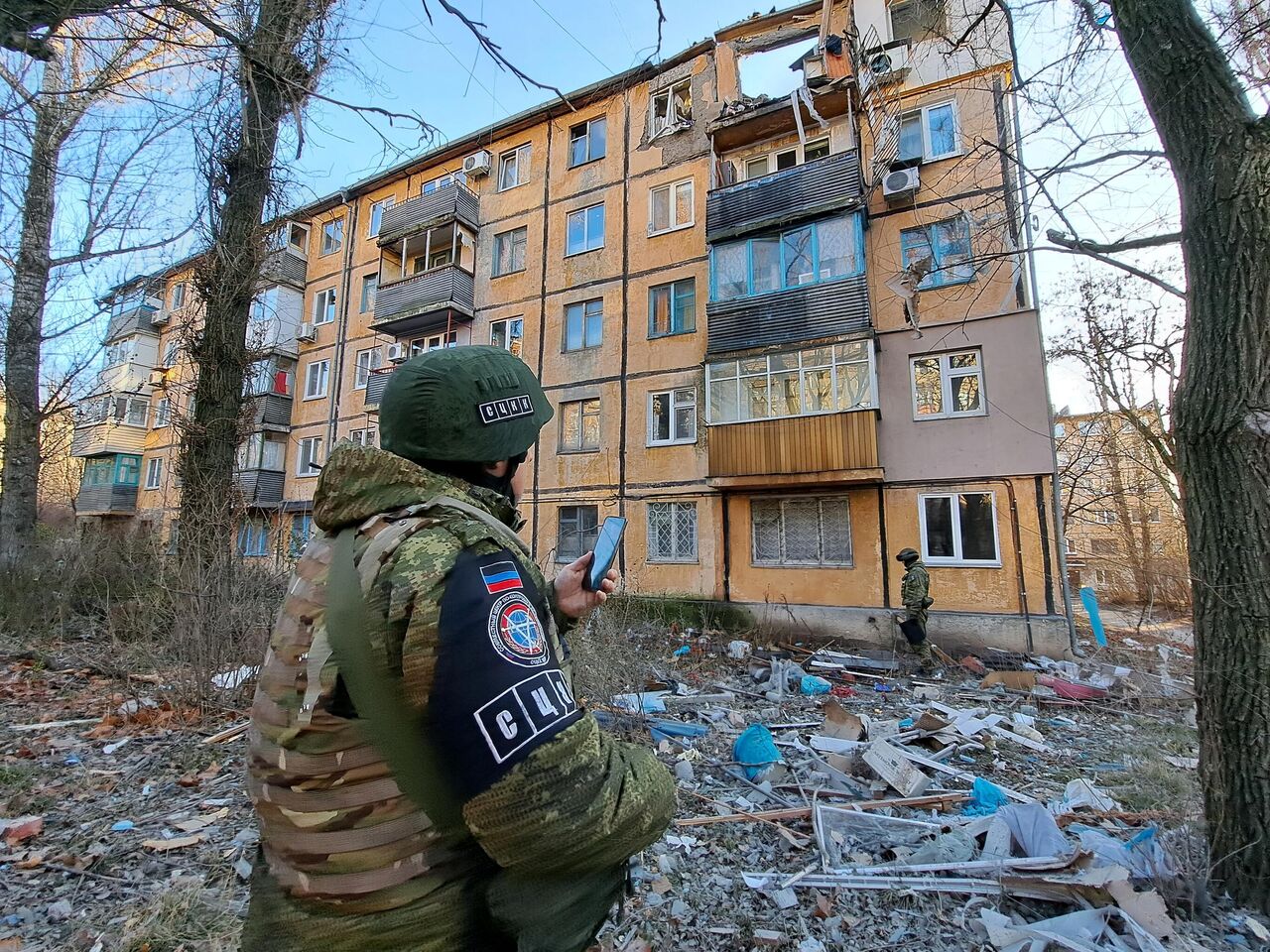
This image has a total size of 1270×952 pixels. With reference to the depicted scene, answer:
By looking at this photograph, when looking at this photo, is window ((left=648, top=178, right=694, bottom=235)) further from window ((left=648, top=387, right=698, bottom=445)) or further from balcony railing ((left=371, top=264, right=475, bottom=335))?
balcony railing ((left=371, top=264, right=475, bottom=335))

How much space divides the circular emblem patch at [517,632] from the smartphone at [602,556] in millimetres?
653

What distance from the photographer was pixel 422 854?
3.41 ft

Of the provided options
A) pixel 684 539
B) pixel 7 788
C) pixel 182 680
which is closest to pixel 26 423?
pixel 182 680

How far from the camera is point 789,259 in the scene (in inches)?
511

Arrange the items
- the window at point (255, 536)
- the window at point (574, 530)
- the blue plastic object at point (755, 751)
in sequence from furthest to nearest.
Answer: the window at point (574, 530), the window at point (255, 536), the blue plastic object at point (755, 751)

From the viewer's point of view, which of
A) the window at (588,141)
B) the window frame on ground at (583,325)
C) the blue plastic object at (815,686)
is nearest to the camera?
the blue plastic object at (815,686)

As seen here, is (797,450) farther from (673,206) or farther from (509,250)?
(509,250)

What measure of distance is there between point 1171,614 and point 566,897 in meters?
17.5

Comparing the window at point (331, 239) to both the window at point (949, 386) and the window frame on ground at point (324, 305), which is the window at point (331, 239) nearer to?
the window frame on ground at point (324, 305)

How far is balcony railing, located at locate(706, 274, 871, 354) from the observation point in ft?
39.5

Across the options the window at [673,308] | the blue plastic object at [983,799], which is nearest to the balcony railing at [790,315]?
the window at [673,308]

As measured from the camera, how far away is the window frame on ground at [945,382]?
37.4 ft

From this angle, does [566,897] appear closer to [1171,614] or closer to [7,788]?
[7,788]

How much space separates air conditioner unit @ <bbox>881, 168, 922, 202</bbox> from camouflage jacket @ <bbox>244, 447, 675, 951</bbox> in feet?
44.7
